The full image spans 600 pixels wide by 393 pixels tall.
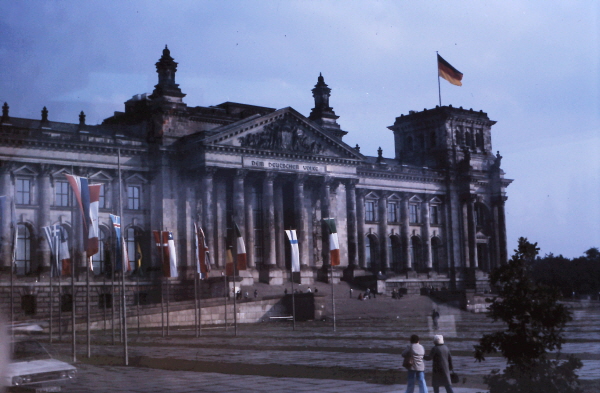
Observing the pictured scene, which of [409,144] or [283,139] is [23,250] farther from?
[409,144]

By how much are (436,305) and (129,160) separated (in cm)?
2869

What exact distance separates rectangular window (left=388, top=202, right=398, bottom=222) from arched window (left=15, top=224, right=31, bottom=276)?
42148 millimetres

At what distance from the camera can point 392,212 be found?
316ft

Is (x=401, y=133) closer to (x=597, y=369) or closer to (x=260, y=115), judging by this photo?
(x=260, y=115)

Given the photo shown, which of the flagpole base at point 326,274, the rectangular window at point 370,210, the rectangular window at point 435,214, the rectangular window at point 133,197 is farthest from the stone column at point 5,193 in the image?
the rectangular window at point 435,214

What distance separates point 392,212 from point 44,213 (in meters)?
41.4

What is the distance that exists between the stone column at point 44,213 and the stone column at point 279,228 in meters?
20.4

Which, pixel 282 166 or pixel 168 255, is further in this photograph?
pixel 282 166

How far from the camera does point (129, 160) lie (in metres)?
73.2

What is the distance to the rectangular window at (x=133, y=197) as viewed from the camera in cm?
7356

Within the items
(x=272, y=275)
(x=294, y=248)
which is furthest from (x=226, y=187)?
(x=294, y=248)

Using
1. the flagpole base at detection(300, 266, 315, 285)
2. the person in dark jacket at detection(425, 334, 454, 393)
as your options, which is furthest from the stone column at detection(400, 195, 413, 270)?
the person in dark jacket at detection(425, 334, 454, 393)

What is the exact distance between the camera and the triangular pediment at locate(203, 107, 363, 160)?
74875mm

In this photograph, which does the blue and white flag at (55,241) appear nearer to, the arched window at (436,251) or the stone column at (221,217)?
the stone column at (221,217)
